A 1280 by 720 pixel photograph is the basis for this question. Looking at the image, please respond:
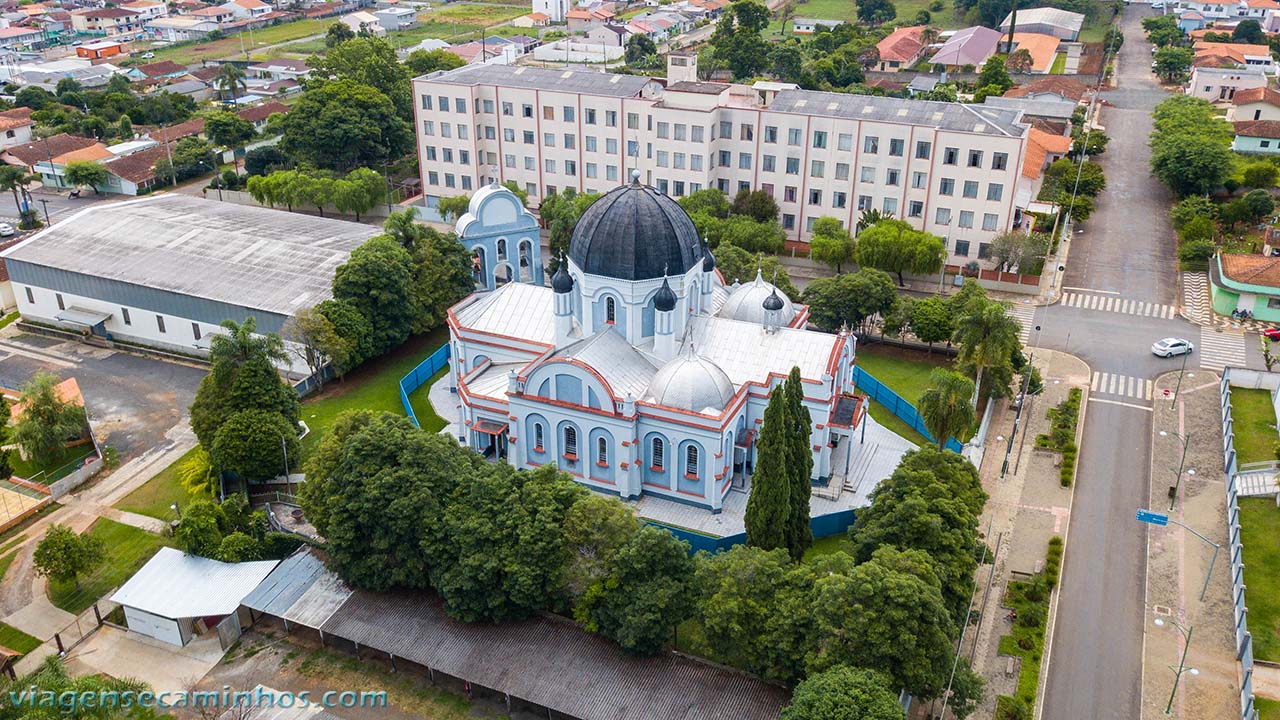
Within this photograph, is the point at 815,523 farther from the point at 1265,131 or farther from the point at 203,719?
the point at 1265,131

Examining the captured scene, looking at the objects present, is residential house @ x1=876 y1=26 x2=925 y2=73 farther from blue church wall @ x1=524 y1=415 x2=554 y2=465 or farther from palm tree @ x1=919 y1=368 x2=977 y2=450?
blue church wall @ x1=524 y1=415 x2=554 y2=465

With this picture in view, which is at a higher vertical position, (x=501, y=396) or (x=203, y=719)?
(x=501, y=396)

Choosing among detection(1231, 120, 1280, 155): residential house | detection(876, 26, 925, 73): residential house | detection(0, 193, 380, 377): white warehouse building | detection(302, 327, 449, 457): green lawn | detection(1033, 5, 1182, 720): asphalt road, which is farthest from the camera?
detection(876, 26, 925, 73): residential house

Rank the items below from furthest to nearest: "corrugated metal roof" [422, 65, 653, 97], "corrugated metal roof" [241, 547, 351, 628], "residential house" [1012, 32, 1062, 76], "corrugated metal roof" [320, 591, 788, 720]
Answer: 1. "residential house" [1012, 32, 1062, 76]
2. "corrugated metal roof" [422, 65, 653, 97]
3. "corrugated metal roof" [241, 547, 351, 628]
4. "corrugated metal roof" [320, 591, 788, 720]

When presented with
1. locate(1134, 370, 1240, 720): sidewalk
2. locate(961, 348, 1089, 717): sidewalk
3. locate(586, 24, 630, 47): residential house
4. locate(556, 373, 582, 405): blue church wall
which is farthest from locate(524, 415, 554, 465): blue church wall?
locate(586, 24, 630, 47): residential house

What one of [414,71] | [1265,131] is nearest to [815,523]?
[1265,131]

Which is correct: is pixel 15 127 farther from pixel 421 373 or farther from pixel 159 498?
pixel 159 498

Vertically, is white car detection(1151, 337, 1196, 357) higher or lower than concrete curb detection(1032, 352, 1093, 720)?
higher
